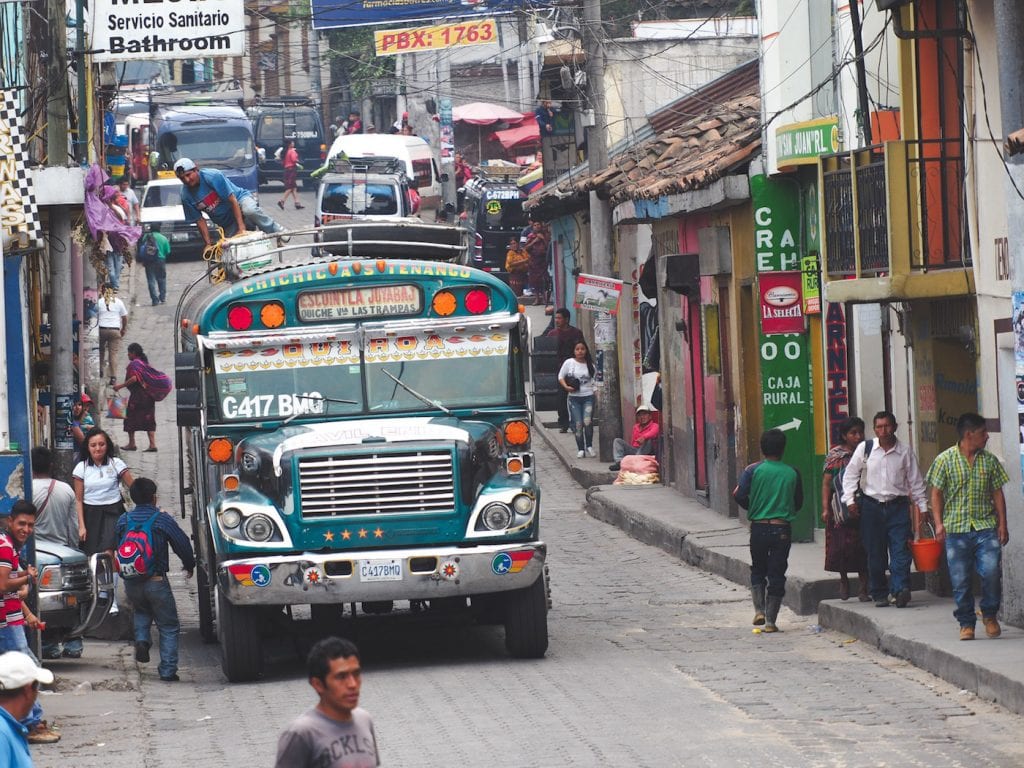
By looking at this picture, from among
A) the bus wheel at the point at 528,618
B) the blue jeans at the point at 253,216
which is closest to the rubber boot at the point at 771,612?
the bus wheel at the point at 528,618

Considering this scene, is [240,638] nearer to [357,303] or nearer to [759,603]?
[357,303]

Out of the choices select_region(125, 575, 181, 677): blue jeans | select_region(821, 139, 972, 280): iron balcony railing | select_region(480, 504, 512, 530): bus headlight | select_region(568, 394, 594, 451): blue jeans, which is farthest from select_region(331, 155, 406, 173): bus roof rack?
select_region(480, 504, 512, 530): bus headlight

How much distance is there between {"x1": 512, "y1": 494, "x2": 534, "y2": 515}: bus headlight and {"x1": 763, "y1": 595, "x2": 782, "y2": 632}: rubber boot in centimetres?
276

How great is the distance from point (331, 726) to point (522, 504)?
22.9 feet

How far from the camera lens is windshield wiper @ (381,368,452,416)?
45.4 feet

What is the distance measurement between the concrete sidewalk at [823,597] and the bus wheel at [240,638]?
182 inches

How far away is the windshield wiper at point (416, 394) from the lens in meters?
13.8

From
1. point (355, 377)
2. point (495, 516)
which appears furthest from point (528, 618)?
point (355, 377)

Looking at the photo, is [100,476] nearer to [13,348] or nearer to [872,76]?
[13,348]

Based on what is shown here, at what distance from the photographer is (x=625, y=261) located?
3038 centimetres

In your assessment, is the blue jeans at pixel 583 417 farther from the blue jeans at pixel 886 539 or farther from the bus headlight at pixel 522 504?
the bus headlight at pixel 522 504

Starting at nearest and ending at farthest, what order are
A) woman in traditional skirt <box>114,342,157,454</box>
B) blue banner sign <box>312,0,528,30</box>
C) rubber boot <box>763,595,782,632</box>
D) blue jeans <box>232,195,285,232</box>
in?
rubber boot <box>763,595,782,632</box>, blue jeans <box>232,195,285,232</box>, woman in traditional skirt <box>114,342,157,454</box>, blue banner sign <box>312,0,528,30</box>

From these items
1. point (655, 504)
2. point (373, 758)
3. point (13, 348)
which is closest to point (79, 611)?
point (13, 348)

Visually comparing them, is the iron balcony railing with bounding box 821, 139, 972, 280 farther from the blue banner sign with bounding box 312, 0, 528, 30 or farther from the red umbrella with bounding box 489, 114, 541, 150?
the red umbrella with bounding box 489, 114, 541, 150
